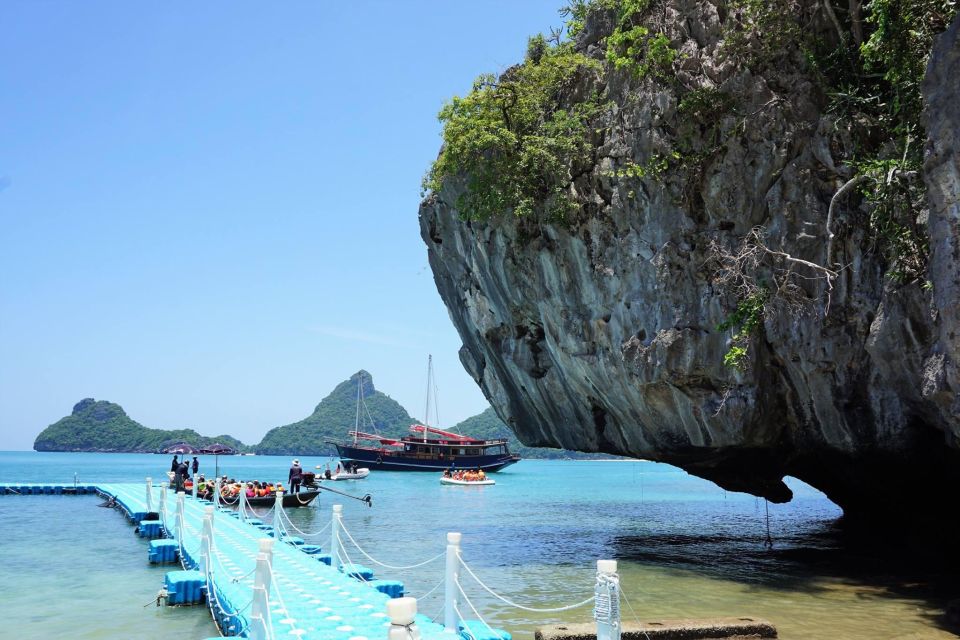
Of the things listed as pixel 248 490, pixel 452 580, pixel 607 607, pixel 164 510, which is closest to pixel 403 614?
pixel 607 607

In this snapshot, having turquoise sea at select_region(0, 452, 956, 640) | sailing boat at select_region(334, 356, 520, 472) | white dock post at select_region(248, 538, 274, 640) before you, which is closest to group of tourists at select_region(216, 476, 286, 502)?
turquoise sea at select_region(0, 452, 956, 640)

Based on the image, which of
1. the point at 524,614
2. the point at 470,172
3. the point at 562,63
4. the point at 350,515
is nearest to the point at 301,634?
the point at 524,614

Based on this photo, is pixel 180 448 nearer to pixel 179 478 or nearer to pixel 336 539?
pixel 179 478

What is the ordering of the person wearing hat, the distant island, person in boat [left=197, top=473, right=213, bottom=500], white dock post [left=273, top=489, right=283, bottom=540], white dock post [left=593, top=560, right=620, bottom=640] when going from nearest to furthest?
white dock post [left=593, top=560, right=620, bottom=640] → white dock post [left=273, top=489, right=283, bottom=540] → person in boat [left=197, top=473, right=213, bottom=500] → the person wearing hat → the distant island

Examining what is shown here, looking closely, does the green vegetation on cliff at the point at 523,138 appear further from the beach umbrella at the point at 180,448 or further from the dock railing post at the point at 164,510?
the beach umbrella at the point at 180,448

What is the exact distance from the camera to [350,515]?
30.4m

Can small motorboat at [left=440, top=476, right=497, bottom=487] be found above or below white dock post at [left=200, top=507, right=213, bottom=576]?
below

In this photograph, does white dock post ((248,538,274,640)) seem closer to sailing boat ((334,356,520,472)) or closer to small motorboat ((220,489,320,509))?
small motorboat ((220,489,320,509))

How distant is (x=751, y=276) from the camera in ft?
47.0

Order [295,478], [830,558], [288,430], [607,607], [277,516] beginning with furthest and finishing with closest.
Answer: [288,430] < [295,478] < [830,558] < [277,516] < [607,607]

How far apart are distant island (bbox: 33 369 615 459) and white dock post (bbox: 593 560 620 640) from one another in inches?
6231

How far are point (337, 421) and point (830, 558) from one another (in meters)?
169

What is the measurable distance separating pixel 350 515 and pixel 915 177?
24.3 meters

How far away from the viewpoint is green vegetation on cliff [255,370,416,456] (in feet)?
592
